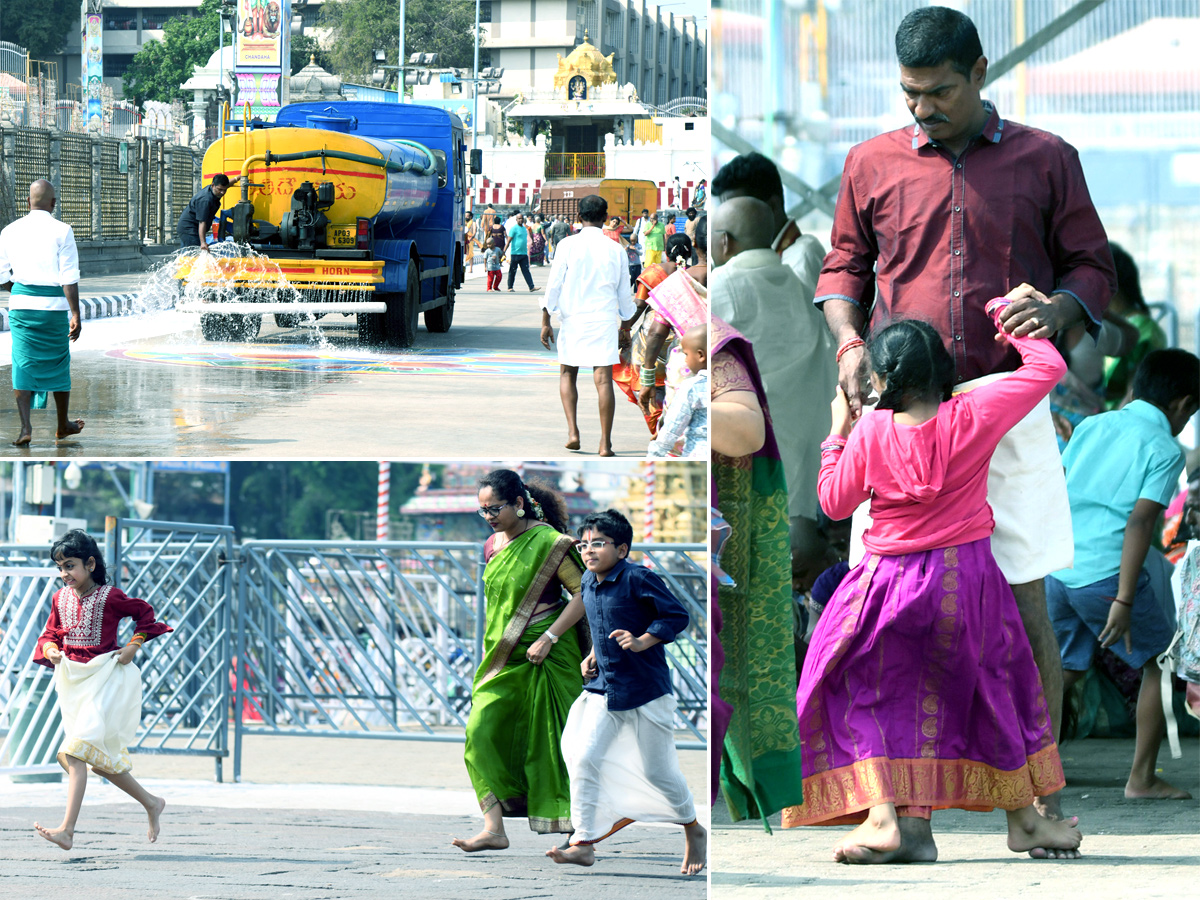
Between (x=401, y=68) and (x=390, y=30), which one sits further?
(x=401, y=68)

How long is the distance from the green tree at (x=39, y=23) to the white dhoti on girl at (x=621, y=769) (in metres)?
19.1

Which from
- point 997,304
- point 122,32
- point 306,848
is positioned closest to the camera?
point 997,304

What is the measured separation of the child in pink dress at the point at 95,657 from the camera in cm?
514

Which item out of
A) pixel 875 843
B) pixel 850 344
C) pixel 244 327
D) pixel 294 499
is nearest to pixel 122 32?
pixel 244 327

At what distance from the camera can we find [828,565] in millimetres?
3547

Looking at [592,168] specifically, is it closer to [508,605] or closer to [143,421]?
[143,421]

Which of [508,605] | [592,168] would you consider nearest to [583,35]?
[508,605]

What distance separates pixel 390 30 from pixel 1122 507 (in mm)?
14863

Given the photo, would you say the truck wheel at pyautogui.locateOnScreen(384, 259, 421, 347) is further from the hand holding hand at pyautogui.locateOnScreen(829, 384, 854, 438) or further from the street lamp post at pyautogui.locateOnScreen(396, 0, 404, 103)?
the hand holding hand at pyautogui.locateOnScreen(829, 384, 854, 438)

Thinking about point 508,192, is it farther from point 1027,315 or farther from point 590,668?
point 1027,315

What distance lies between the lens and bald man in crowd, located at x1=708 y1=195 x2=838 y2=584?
347cm

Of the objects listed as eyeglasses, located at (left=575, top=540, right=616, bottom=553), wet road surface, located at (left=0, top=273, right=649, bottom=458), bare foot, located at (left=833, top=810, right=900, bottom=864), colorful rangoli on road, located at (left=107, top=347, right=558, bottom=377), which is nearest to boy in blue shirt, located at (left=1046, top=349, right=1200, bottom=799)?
bare foot, located at (left=833, top=810, right=900, bottom=864)

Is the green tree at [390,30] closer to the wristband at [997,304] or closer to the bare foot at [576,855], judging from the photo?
the bare foot at [576,855]

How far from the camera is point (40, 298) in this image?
7.30 metres
